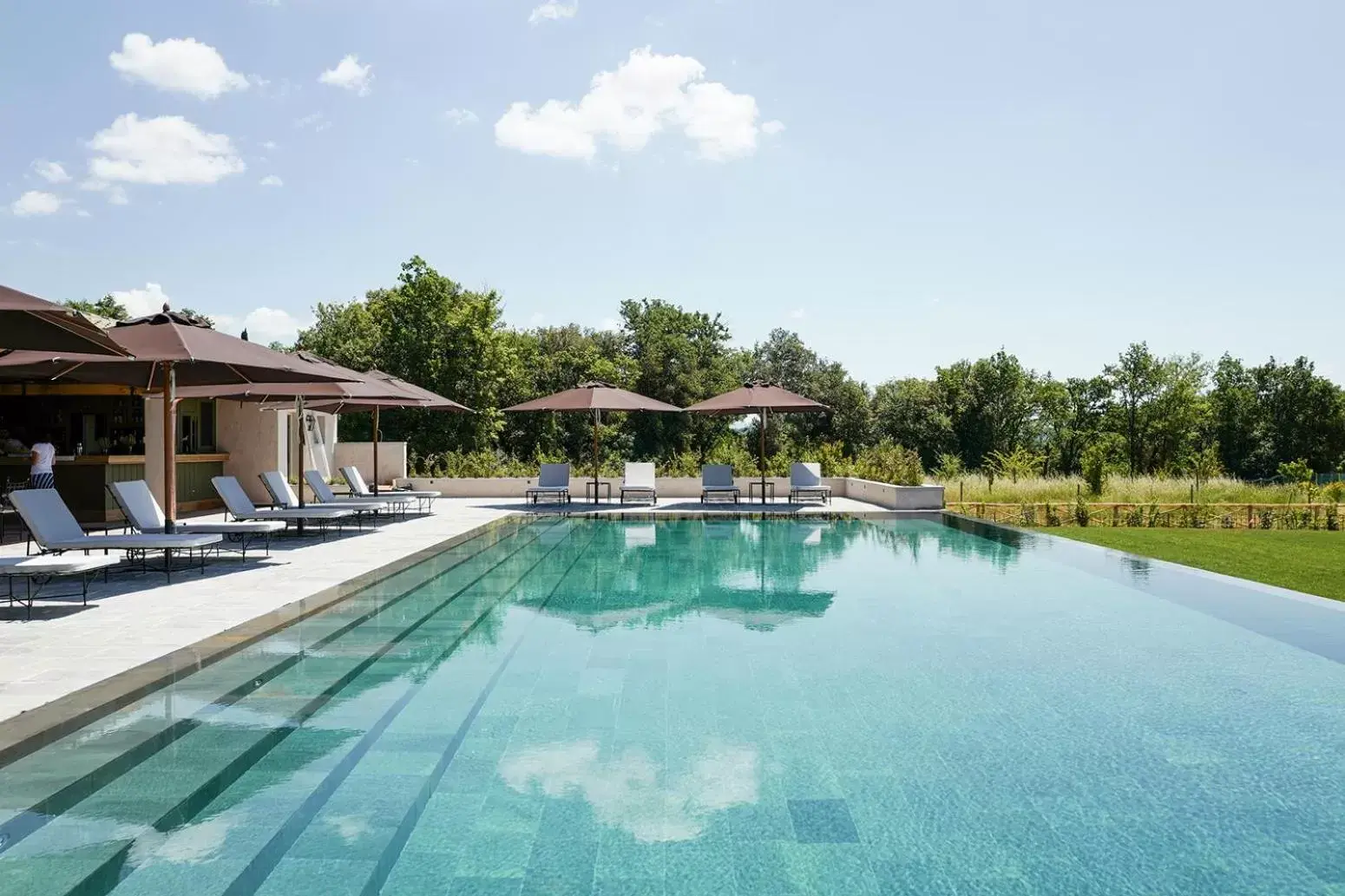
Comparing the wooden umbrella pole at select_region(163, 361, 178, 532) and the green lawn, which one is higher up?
the wooden umbrella pole at select_region(163, 361, 178, 532)

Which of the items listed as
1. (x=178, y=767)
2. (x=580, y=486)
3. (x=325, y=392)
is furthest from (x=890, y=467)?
(x=178, y=767)

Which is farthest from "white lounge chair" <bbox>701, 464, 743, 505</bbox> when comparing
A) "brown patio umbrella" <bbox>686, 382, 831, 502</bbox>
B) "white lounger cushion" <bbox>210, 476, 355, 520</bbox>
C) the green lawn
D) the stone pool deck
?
"white lounger cushion" <bbox>210, 476, 355, 520</bbox>

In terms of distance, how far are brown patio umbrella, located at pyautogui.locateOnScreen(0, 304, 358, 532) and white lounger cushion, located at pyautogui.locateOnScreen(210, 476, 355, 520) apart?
1.30m

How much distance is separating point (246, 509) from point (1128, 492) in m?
16.7

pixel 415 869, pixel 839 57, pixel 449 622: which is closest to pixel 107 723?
pixel 415 869

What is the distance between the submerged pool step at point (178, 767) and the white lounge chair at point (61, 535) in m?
3.22

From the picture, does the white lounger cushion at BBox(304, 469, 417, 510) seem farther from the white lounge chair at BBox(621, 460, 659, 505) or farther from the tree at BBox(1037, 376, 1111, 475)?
the tree at BBox(1037, 376, 1111, 475)

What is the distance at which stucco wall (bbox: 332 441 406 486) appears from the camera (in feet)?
66.6

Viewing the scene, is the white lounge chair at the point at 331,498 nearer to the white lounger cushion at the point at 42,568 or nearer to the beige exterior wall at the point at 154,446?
the beige exterior wall at the point at 154,446

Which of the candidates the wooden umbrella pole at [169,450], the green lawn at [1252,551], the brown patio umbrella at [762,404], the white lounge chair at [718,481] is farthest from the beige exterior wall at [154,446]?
the green lawn at [1252,551]

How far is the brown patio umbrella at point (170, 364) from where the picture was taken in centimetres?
805

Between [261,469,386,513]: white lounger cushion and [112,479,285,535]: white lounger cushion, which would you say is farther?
[261,469,386,513]: white lounger cushion

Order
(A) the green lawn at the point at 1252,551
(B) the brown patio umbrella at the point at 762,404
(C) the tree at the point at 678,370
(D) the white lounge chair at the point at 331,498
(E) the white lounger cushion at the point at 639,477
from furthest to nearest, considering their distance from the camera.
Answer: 1. (C) the tree at the point at 678,370
2. (E) the white lounger cushion at the point at 639,477
3. (B) the brown patio umbrella at the point at 762,404
4. (D) the white lounge chair at the point at 331,498
5. (A) the green lawn at the point at 1252,551

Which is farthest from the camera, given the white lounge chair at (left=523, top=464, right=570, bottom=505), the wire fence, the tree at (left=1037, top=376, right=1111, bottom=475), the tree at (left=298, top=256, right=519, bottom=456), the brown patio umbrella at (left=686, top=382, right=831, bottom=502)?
the tree at (left=1037, top=376, right=1111, bottom=475)
